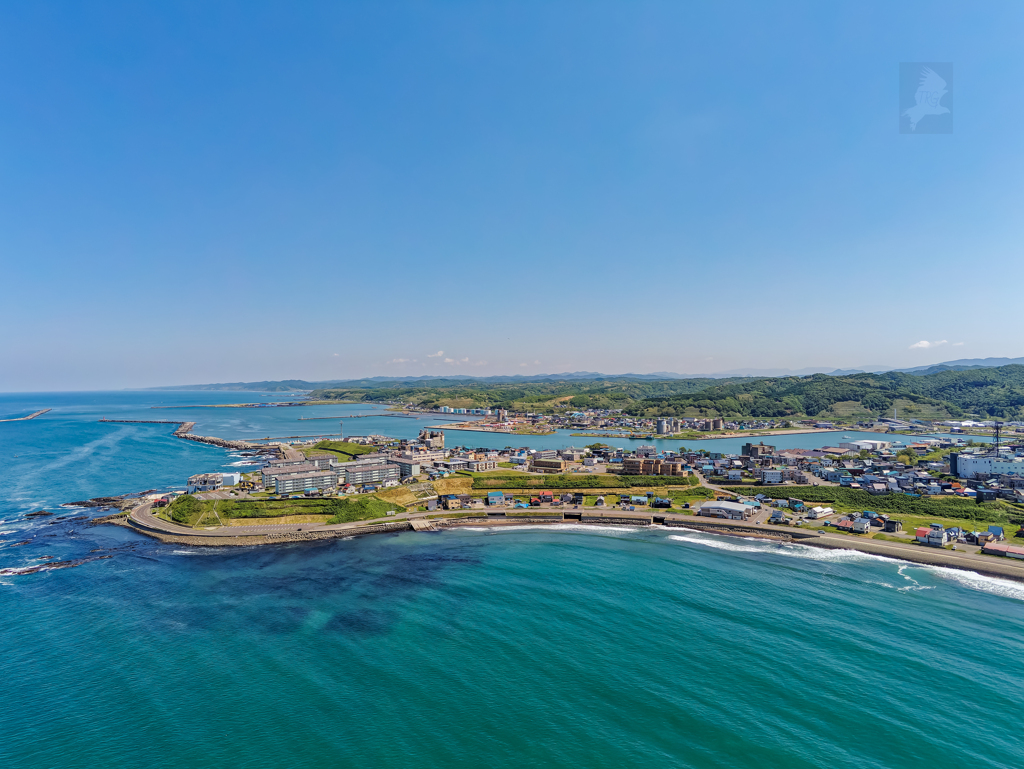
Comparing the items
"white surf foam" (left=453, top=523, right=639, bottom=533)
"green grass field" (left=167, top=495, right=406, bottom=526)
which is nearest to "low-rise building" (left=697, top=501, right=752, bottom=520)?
"white surf foam" (left=453, top=523, right=639, bottom=533)

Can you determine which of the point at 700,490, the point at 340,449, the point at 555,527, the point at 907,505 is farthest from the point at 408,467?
the point at 907,505

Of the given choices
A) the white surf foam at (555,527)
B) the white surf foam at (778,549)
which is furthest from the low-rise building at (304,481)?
the white surf foam at (778,549)

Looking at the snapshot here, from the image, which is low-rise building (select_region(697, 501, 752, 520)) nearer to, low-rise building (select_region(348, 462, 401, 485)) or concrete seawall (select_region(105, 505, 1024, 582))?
concrete seawall (select_region(105, 505, 1024, 582))

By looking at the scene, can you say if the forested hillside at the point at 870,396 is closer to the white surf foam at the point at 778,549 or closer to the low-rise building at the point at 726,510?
the low-rise building at the point at 726,510

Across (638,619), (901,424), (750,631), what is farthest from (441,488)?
(901,424)

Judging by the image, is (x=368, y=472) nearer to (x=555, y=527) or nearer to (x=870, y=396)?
(x=555, y=527)

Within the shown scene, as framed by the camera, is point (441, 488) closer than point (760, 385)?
Yes

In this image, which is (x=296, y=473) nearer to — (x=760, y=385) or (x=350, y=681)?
(x=350, y=681)

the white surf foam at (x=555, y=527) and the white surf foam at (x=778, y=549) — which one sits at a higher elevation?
the white surf foam at (x=778, y=549)
